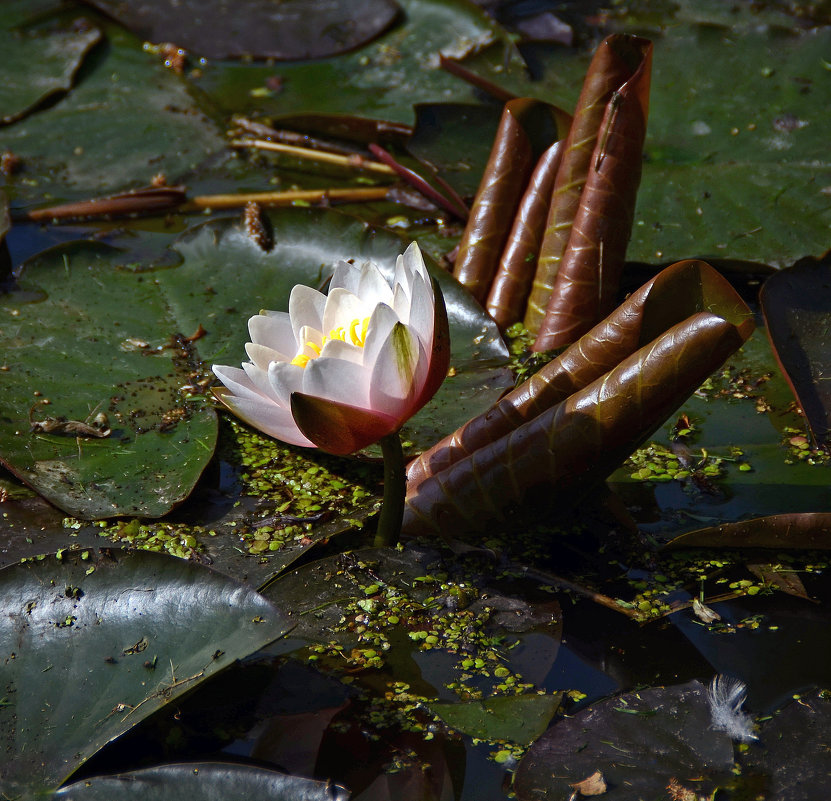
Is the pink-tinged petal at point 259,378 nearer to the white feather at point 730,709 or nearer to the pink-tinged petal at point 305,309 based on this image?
the pink-tinged petal at point 305,309

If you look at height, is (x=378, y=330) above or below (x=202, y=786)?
above

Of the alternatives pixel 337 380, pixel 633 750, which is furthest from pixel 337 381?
pixel 633 750

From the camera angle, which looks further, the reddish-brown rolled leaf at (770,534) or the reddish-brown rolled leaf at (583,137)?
the reddish-brown rolled leaf at (583,137)

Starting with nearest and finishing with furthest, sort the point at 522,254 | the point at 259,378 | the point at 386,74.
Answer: the point at 259,378 < the point at 522,254 < the point at 386,74

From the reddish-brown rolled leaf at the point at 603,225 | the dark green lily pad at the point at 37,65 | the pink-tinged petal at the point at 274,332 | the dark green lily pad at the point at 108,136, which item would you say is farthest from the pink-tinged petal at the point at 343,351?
the dark green lily pad at the point at 37,65

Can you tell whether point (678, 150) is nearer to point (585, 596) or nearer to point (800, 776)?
point (585, 596)

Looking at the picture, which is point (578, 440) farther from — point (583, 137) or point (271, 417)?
point (583, 137)
